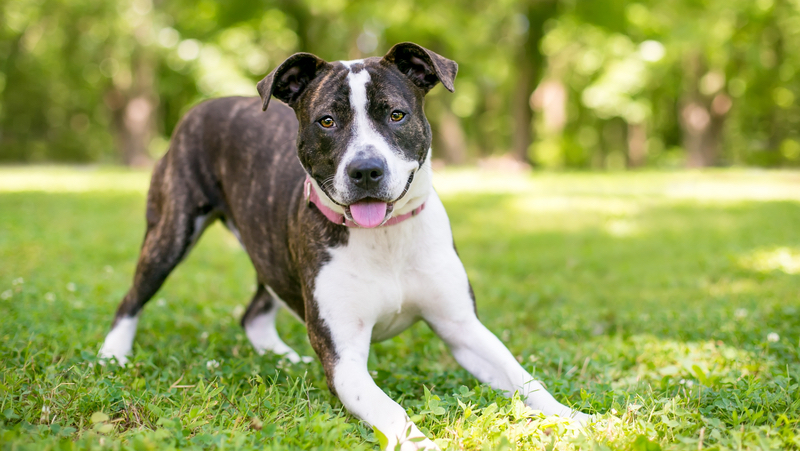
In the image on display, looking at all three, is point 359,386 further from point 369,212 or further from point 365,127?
point 365,127

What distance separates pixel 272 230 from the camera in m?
3.79

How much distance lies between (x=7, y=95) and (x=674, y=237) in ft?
117

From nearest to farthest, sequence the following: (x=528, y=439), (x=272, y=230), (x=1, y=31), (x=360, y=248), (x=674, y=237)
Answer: (x=528, y=439) < (x=360, y=248) < (x=272, y=230) < (x=674, y=237) < (x=1, y=31)

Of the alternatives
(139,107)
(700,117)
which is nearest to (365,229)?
(139,107)

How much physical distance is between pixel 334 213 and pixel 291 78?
0.77 metres

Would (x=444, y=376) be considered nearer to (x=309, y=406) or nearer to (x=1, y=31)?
(x=309, y=406)

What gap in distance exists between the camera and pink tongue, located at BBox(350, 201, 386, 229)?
113 inches

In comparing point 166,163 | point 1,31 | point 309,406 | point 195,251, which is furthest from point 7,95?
point 309,406

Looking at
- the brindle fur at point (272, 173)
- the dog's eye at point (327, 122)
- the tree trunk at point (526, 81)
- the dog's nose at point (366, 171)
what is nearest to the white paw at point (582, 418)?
the brindle fur at point (272, 173)

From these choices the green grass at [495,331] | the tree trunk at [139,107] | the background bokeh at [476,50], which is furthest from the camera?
the tree trunk at [139,107]

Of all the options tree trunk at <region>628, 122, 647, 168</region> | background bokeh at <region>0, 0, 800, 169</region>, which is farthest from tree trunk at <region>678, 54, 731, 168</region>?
tree trunk at <region>628, 122, 647, 168</region>

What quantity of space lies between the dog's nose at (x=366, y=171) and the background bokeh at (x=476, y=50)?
44.0 ft

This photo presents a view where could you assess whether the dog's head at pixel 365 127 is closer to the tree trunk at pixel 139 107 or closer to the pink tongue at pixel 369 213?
the pink tongue at pixel 369 213

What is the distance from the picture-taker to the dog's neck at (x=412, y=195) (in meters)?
3.08
